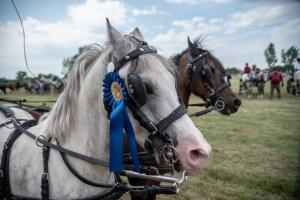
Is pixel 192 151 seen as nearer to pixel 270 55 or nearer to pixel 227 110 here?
pixel 227 110

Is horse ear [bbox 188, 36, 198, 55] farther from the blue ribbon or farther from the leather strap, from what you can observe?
the blue ribbon

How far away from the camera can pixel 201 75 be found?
4.57 metres

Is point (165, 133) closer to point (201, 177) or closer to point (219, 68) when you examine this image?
point (219, 68)

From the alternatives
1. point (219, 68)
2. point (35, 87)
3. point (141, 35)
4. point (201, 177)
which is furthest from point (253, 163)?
point (35, 87)

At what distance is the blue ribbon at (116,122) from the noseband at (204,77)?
108 inches

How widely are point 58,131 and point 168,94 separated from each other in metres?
0.94

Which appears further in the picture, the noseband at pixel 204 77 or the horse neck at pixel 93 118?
the noseband at pixel 204 77

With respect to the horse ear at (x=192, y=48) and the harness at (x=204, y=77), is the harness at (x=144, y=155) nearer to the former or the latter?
the harness at (x=204, y=77)

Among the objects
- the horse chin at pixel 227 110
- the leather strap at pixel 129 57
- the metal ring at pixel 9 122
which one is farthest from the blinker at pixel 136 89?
the horse chin at pixel 227 110

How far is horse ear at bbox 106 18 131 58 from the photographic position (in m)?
1.93

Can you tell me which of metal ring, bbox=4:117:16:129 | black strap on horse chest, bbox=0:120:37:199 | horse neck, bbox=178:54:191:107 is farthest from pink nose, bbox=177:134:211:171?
horse neck, bbox=178:54:191:107

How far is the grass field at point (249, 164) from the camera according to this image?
4578 mm

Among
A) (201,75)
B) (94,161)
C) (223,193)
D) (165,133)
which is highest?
(201,75)

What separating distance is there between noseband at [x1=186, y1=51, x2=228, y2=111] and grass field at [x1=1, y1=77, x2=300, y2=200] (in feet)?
4.61
